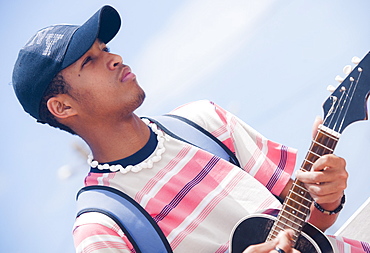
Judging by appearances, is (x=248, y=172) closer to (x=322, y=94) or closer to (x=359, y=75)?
(x=359, y=75)

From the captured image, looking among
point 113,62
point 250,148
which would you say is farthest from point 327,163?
point 113,62

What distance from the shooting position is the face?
1002mm

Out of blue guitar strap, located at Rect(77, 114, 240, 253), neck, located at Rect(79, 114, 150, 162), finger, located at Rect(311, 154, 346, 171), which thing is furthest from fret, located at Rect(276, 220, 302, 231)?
neck, located at Rect(79, 114, 150, 162)

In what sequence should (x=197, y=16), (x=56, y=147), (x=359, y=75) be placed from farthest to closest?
(x=197, y=16) < (x=56, y=147) < (x=359, y=75)

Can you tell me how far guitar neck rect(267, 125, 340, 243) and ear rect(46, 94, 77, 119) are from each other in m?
0.49

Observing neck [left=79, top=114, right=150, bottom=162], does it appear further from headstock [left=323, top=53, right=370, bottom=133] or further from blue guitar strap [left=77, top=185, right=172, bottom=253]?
headstock [left=323, top=53, right=370, bottom=133]

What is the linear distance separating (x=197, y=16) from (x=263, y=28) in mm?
215

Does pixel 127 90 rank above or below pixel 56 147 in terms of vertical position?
above

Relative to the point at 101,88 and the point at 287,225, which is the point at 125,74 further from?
the point at 287,225

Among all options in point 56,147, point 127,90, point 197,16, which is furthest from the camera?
point 197,16

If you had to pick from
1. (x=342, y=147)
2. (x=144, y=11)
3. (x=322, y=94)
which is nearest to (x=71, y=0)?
(x=144, y=11)

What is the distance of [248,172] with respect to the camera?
1067mm

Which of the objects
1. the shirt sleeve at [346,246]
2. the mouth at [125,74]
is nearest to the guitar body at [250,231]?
the shirt sleeve at [346,246]

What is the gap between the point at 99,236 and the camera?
91cm
